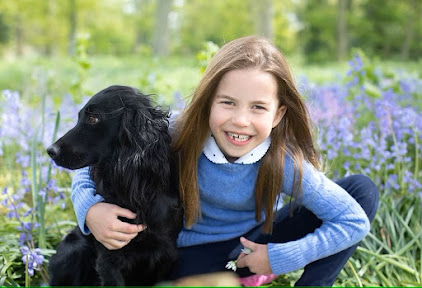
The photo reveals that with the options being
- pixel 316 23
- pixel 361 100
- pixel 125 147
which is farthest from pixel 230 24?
pixel 125 147

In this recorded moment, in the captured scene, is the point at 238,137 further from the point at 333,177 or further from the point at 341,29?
the point at 341,29

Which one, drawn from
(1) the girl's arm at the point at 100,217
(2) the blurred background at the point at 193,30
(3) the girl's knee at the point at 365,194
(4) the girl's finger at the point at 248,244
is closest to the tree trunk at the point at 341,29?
(2) the blurred background at the point at 193,30

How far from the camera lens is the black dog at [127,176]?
192 centimetres

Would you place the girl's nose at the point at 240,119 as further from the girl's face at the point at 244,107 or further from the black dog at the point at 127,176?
the black dog at the point at 127,176

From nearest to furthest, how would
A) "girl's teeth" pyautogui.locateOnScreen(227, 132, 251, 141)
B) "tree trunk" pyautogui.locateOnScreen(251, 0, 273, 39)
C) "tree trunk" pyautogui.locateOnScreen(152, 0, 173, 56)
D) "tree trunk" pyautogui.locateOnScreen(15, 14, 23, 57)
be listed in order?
"girl's teeth" pyautogui.locateOnScreen(227, 132, 251, 141), "tree trunk" pyautogui.locateOnScreen(251, 0, 273, 39), "tree trunk" pyautogui.locateOnScreen(152, 0, 173, 56), "tree trunk" pyautogui.locateOnScreen(15, 14, 23, 57)

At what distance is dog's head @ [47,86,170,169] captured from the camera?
6.24 feet

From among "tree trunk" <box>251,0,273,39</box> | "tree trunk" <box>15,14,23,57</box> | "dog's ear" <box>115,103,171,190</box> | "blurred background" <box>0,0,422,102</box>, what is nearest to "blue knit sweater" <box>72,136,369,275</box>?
"dog's ear" <box>115,103,171,190</box>

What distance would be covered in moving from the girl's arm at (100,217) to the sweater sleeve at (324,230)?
0.67 meters

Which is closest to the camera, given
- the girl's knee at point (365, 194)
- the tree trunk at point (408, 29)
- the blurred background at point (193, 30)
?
the girl's knee at point (365, 194)

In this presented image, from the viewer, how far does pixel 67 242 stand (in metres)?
2.29

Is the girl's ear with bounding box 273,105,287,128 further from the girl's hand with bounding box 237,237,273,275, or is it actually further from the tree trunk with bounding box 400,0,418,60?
the tree trunk with bounding box 400,0,418,60

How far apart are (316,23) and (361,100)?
67.1 feet

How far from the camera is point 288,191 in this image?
2291 millimetres

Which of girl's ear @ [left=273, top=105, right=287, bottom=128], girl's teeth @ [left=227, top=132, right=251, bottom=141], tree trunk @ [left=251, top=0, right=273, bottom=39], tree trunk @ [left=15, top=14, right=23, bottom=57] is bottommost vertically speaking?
tree trunk @ [left=15, top=14, right=23, bottom=57]
